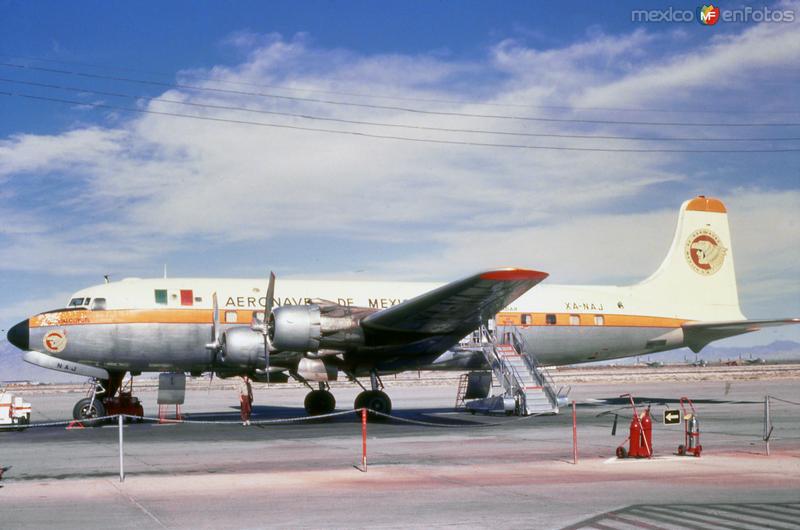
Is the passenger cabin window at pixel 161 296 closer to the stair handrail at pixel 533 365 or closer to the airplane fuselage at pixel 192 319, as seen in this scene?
the airplane fuselage at pixel 192 319

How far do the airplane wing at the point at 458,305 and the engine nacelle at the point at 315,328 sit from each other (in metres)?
0.43

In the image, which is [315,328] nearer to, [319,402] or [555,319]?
[319,402]

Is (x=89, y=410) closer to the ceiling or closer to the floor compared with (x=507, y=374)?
closer to the floor

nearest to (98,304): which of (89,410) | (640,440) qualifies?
(89,410)

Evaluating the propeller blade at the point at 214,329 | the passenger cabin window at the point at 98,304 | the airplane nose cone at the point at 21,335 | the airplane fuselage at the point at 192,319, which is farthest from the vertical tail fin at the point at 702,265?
the airplane nose cone at the point at 21,335

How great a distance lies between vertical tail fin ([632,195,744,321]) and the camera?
28875 millimetres

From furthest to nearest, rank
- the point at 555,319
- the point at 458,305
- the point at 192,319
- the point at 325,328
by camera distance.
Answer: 1. the point at 555,319
2. the point at 192,319
3. the point at 325,328
4. the point at 458,305

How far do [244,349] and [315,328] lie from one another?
2198 millimetres

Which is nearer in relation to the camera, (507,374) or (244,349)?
(244,349)

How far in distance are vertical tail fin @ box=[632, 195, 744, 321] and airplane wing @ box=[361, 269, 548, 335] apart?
10.3m

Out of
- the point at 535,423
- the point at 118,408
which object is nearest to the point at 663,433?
the point at 535,423

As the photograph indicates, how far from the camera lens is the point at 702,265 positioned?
29.8m

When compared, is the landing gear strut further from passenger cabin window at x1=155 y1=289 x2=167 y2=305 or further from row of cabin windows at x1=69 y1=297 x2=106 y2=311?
row of cabin windows at x1=69 y1=297 x2=106 y2=311

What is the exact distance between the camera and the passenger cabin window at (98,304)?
21875 mm
